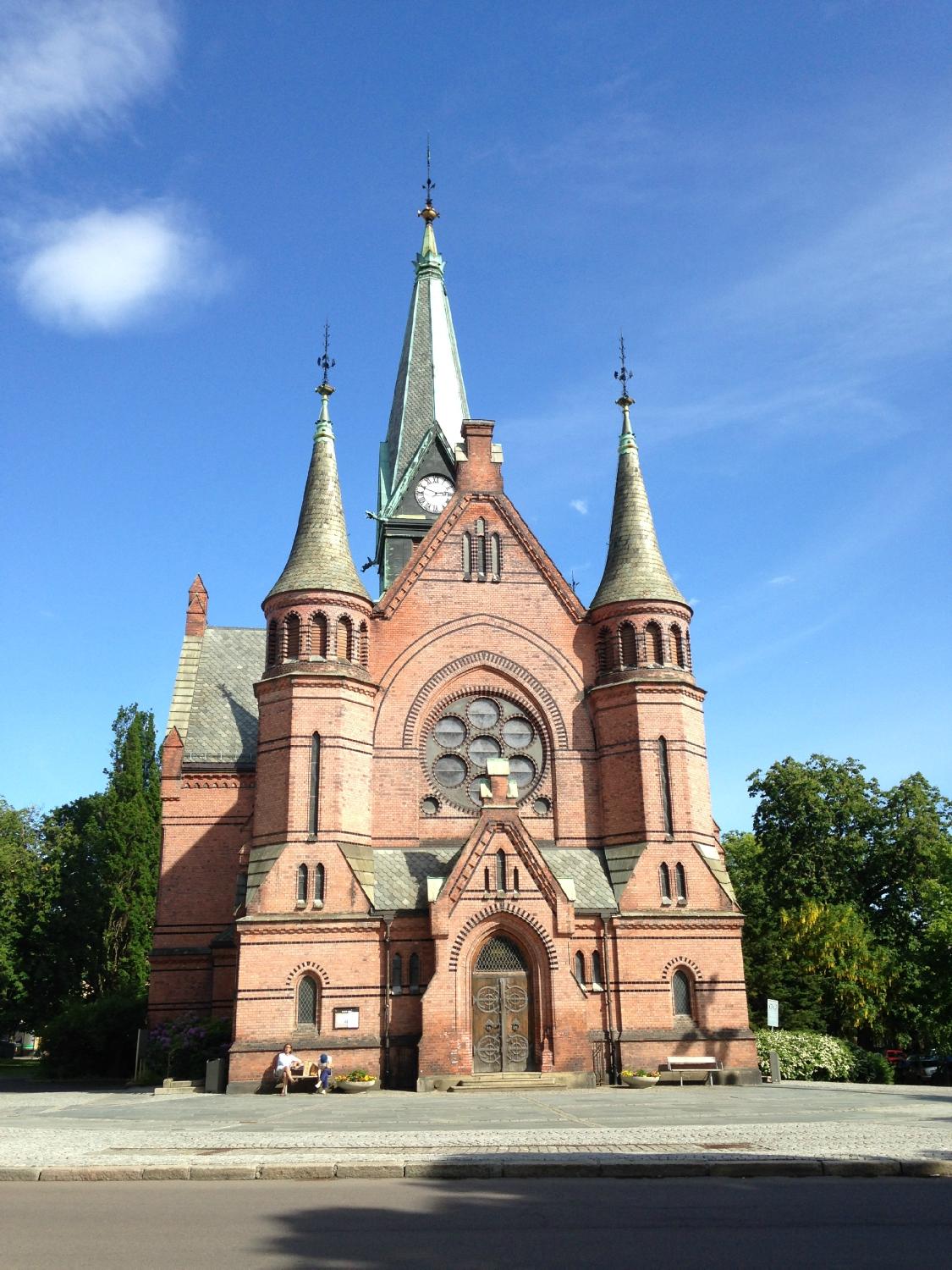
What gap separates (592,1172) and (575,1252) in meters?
3.90

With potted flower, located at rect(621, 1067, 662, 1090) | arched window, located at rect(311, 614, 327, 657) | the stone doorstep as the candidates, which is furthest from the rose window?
the stone doorstep

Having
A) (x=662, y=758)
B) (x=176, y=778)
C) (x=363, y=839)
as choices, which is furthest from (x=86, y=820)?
(x=662, y=758)

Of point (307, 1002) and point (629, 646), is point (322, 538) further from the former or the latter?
point (307, 1002)

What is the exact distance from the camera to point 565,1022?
27422 millimetres

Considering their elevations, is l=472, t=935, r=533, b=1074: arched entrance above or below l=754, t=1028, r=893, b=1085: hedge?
above

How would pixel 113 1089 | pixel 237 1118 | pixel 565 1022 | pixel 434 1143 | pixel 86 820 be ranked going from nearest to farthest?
1. pixel 434 1143
2. pixel 237 1118
3. pixel 565 1022
4. pixel 113 1089
5. pixel 86 820

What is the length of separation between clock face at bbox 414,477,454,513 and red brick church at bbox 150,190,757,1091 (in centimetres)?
648

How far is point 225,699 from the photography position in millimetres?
36312

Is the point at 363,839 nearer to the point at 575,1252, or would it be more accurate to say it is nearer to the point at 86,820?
the point at 575,1252

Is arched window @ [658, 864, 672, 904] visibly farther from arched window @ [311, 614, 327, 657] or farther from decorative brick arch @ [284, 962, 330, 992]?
arched window @ [311, 614, 327, 657]

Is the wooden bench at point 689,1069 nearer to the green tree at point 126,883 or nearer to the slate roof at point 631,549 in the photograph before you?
the slate roof at point 631,549

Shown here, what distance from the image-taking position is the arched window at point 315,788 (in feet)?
96.1

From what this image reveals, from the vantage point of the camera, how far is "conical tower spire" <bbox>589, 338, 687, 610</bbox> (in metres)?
33.3

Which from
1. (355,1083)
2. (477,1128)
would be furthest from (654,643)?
(477,1128)
